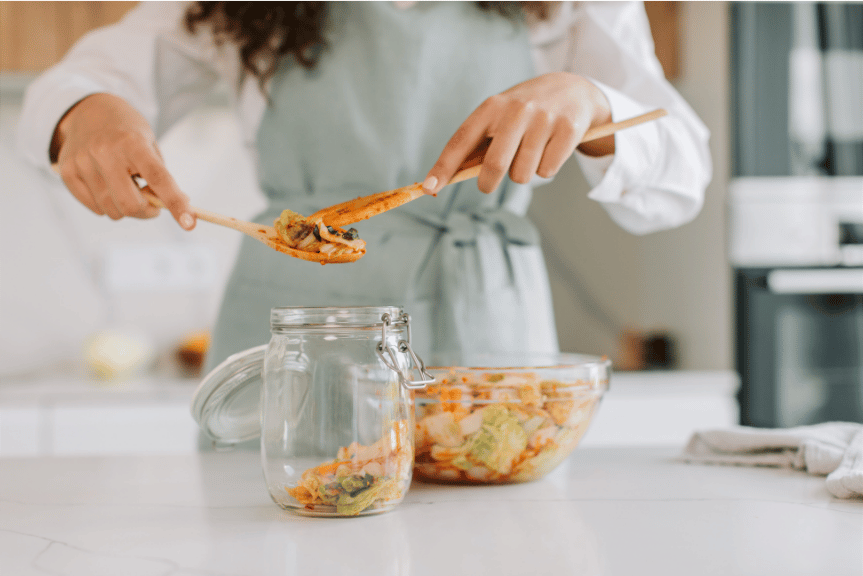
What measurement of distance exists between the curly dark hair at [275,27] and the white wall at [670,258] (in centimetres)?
104

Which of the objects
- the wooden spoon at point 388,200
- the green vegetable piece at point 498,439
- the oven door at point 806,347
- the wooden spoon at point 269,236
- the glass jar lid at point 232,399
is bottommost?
the oven door at point 806,347

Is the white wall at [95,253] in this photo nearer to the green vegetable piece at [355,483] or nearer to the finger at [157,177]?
the finger at [157,177]

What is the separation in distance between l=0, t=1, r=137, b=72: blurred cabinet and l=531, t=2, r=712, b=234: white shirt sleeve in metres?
1.39

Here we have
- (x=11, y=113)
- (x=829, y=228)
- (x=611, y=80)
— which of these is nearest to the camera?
(x=611, y=80)

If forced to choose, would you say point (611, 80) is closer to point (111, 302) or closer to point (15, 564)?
point (15, 564)

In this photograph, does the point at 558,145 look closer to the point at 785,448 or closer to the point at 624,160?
the point at 624,160

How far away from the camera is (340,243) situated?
0.61 m

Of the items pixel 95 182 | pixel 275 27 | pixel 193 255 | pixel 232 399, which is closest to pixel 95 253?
pixel 193 255

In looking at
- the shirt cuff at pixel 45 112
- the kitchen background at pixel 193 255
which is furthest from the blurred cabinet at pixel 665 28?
the shirt cuff at pixel 45 112

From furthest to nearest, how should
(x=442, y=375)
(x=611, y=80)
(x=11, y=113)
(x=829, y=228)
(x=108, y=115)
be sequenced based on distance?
1. (x=11, y=113)
2. (x=829, y=228)
3. (x=611, y=80)
4. (x=108, y=115)
5. (x=442, y=375)

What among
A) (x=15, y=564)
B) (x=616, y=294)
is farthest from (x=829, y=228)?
(x=15, y=564)

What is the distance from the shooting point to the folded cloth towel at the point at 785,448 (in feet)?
2.11

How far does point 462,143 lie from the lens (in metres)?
0.63

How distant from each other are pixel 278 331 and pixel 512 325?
0.50 metres
